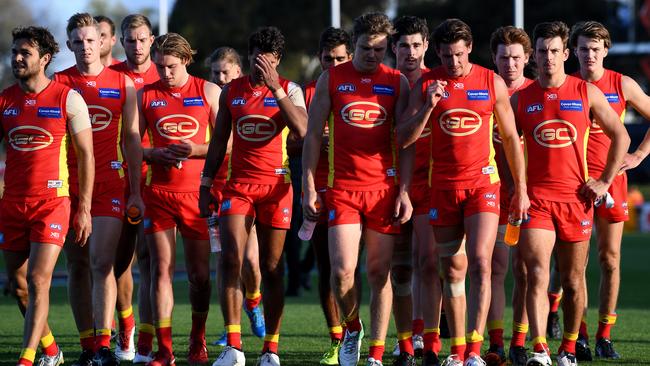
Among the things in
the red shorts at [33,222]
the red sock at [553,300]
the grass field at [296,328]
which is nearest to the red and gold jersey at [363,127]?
the grass field at [296,328]

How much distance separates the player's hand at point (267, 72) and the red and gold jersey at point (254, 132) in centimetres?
28

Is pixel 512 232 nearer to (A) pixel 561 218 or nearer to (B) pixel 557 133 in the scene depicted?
(A) pixel 561 218

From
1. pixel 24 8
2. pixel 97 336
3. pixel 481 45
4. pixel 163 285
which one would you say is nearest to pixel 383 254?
pixel 163 285

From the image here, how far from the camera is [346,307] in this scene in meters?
9.13

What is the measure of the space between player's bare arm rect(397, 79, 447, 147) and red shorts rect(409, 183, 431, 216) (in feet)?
3.31

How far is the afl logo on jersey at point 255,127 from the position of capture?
369 inches

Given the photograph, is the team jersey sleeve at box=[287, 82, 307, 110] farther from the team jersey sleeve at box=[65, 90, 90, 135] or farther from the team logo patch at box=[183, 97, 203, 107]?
the team jersey sleeve at box=[65, 90, 90, 135]

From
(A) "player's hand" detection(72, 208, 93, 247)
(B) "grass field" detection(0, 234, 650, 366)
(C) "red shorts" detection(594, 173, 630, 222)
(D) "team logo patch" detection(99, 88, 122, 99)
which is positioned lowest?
(B) "grass field" detection(0, 234, 650, 366)

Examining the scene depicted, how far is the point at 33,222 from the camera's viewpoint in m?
8.64

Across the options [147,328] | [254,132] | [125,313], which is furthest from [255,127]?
[125,313]

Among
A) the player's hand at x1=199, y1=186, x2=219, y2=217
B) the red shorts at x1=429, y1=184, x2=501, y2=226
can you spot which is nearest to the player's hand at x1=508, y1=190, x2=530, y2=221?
the red shorts at x1=429, y1=184, x2=501, y2=226

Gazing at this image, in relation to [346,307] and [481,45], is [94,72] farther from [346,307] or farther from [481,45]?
[481,45]

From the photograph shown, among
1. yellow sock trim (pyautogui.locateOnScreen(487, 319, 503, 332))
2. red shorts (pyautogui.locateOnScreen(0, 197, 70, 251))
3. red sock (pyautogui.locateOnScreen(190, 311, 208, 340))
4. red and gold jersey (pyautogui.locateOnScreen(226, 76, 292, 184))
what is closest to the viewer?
red shorts (pyautogui.locateOnScreen(0, 197, 70, 251))

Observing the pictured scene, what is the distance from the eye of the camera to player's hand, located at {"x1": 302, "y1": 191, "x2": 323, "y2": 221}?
29.3 feet
